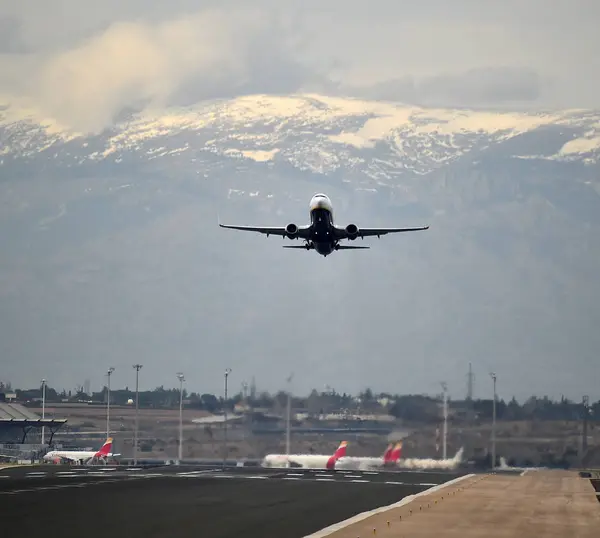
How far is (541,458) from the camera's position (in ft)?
563

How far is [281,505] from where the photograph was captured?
8206cm

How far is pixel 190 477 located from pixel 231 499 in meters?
29.2

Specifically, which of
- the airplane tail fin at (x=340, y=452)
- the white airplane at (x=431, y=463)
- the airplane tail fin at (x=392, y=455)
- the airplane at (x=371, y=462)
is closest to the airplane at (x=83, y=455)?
the airplane tail fin at (x=340, y=452)

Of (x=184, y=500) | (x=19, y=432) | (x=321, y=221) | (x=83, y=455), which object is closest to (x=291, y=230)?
(x=321, y=221)

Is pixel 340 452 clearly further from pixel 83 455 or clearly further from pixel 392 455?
pixel 83 455

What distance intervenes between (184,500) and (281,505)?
7657mm

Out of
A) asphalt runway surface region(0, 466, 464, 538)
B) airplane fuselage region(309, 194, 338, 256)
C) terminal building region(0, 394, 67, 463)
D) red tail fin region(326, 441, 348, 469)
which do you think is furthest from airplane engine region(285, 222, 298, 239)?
terminal building region(0, 394, 67, 463)

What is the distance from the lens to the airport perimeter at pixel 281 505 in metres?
65.3

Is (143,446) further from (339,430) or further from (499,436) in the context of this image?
(499,436)

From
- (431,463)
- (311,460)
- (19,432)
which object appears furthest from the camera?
(19,432)

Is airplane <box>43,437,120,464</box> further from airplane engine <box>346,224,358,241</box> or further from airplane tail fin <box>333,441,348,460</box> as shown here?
airplane engine <box>346,224,358,241</box>

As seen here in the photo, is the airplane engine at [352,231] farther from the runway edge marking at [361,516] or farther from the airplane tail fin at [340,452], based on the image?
the airplane tail fin at [340,452]

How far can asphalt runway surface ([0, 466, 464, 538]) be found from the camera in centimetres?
6481

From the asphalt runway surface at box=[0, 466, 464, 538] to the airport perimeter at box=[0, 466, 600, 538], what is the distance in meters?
0.07
